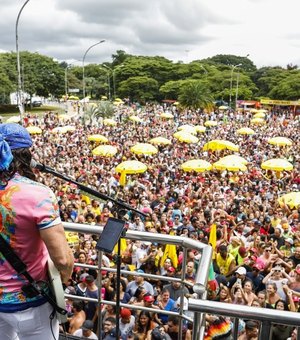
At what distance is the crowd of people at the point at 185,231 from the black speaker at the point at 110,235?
31 cm

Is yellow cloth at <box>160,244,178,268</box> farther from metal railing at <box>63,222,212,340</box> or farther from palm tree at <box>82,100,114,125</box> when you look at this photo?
palm tree at <box>82,100,114,125</box>

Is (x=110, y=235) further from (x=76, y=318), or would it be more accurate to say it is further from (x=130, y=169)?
(x=130, y=169)

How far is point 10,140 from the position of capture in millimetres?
2018

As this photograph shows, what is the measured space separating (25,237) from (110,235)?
0.73 m

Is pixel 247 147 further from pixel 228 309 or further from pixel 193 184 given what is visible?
pixel 228 309

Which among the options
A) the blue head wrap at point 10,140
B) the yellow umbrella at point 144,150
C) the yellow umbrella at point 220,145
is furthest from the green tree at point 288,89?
the blue head wrap at point 10,140

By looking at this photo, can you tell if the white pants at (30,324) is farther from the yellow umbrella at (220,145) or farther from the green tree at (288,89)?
the green tree at (288,89)

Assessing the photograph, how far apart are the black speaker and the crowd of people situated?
312 mm

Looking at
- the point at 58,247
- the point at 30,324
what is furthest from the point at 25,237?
the point at 30,324

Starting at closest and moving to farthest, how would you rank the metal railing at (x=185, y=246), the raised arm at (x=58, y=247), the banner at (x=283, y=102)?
the raised arm at (x=58, y=247), the metal railing at (x=185, y=246), the banner at (x=283, y=102)

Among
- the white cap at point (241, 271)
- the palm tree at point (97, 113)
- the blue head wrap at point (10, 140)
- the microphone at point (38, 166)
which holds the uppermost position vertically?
the blue head wrap at point (10, 140)

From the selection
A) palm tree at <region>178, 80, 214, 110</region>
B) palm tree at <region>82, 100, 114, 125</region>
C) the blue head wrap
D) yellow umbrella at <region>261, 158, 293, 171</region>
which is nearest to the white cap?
the blue head wrap

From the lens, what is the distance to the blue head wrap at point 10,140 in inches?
74.9

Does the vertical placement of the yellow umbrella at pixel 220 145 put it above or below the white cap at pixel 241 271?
above
